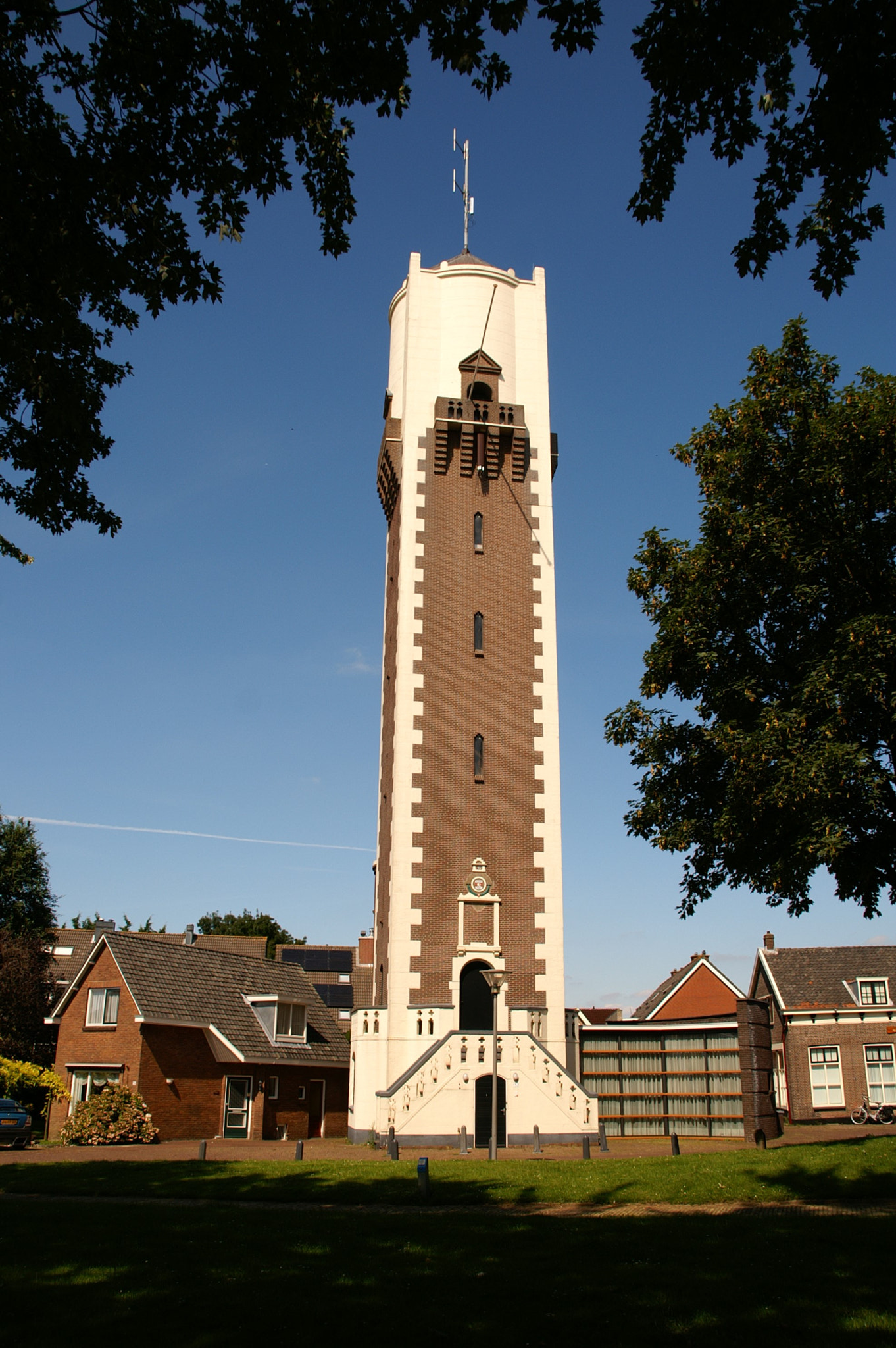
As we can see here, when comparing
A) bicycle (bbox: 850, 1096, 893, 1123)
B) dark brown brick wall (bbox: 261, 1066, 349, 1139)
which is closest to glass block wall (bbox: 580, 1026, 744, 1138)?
bicycle (bbox: 850, 1096, 893, 1123)

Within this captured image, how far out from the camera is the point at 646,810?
70.1ft

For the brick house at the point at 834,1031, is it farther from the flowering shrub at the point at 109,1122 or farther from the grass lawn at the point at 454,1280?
the grass lawn at the point at 454,1280

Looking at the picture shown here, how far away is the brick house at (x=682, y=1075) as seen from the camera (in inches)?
1119

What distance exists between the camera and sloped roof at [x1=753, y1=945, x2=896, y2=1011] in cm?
4366

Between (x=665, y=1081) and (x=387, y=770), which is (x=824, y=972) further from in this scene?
(x=387, y=770)

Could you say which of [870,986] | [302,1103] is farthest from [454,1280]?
[870,986]

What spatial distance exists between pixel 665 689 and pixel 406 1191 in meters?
10.7

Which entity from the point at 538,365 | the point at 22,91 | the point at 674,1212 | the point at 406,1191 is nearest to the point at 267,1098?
the point at 406,1191

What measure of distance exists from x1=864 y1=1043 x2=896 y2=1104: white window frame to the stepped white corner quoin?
1792 cm

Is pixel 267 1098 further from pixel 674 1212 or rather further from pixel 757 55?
pixel 757 55

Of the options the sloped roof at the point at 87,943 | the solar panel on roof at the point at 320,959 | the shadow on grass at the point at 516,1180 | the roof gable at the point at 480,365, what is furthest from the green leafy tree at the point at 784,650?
the solar panel on roof at the point at 320,959

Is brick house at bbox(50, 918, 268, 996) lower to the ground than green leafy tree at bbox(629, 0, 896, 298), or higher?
lower

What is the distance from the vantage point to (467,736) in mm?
32156

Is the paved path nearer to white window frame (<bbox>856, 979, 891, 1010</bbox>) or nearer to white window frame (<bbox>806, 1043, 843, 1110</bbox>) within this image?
white window frame (<bbox>806, 1043, 843, 1110</bbox>)
